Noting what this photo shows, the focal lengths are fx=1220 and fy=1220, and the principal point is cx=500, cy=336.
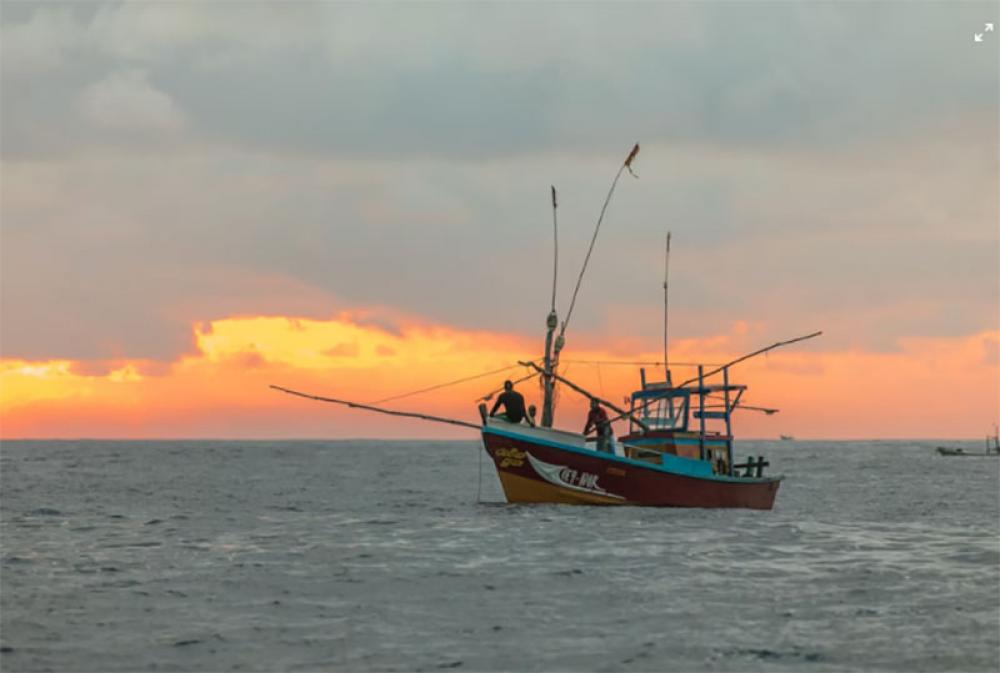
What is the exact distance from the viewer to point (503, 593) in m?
19.2

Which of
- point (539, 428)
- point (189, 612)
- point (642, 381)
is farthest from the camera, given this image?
point (642, 381)

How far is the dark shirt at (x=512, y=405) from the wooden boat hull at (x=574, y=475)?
1.20 feet

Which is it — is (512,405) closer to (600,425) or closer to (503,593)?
(600,425)

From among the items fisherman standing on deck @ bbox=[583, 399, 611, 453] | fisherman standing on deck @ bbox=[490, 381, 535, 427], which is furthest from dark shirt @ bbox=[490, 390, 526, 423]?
fisherman standing on deck @ bbox=[583, 399, 611, 453]

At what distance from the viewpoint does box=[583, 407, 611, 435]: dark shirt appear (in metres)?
33.6

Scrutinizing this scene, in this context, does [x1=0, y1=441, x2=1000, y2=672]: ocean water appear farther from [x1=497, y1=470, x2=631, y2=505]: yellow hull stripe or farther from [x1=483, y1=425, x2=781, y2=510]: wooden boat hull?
[x1=483, y1=425, x2=781, y2=510]: wooden boat hull

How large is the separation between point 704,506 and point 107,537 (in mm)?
15828

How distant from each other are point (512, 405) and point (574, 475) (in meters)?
2.51

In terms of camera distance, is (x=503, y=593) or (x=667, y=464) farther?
(x=667, y=464)

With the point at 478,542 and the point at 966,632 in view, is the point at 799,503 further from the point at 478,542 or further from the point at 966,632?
the point at 966,632

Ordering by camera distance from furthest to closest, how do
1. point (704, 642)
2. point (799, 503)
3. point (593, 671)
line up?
point (799, 503) < point (704, 642) < point (593, 671)

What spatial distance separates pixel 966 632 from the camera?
1645 centimetres

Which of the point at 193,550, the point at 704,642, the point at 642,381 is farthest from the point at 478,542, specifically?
the point at 642,381

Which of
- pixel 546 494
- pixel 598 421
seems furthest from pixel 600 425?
pixel 546 494
